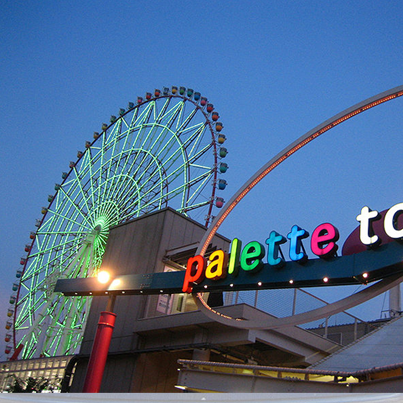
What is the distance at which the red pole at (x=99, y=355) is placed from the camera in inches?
658

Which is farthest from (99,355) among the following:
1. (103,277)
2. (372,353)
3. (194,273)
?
(372,353)

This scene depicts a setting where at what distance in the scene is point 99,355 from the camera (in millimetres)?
17000

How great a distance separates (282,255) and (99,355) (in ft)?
21.2

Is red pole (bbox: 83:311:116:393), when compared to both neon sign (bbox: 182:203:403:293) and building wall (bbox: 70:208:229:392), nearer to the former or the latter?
neon sign (bbox: 182:203:403:293)

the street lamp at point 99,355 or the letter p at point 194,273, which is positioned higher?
the letter p at point 194,273

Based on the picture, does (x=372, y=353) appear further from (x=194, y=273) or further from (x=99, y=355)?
(x=99, y=355)

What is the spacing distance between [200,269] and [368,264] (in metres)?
5.54

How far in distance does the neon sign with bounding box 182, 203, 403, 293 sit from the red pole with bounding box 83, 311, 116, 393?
259 cm

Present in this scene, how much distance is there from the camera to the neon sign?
1265cm

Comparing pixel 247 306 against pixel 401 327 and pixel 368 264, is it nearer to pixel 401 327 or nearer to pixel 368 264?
pixel 401 327

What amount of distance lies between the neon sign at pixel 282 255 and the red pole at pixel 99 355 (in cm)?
259

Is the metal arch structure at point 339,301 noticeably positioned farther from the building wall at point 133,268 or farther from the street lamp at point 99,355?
the building wall at point 133,268

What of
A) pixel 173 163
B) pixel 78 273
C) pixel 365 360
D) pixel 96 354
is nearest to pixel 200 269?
pixel 96 354

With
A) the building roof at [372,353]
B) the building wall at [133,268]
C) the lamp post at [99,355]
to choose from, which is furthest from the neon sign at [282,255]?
the building wall at [133,268]
